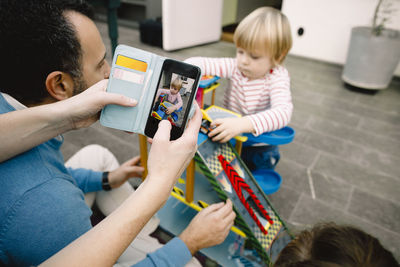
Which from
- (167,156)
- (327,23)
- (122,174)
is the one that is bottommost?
(122,174)

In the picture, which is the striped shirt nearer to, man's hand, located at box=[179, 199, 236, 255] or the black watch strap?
man's hand, located at box=[179, 199, 236, 255]

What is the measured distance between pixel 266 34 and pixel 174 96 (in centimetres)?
54

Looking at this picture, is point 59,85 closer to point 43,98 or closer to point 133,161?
point 43,98

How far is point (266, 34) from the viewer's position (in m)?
1.04

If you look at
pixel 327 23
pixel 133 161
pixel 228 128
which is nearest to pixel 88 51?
pixel 228 128

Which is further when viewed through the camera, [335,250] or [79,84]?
[79,84]

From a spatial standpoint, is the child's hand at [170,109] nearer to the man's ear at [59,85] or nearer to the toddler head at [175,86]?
the toddler head at [175,86]

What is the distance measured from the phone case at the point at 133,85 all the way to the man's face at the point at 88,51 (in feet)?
0.32

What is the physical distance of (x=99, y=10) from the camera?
4.83 metres

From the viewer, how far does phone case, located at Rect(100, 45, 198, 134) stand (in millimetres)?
656

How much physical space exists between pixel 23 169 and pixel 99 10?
4.99m

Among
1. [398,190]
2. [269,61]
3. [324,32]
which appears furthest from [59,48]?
[324,32]

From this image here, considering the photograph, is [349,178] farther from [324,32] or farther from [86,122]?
[324,32]

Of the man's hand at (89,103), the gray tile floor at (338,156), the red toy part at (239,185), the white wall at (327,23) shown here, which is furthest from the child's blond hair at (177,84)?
the white wall at (327,23)
